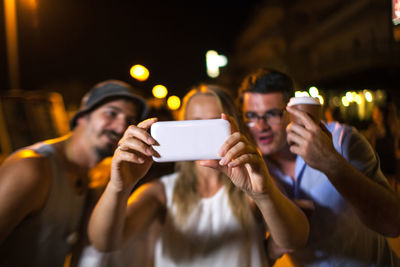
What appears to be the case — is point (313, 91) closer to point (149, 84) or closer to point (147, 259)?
point (147, 259)

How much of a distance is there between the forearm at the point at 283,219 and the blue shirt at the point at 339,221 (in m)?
0.10

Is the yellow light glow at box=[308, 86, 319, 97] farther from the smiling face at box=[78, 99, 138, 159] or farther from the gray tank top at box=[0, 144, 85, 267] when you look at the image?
the gray tank top at box=[0, 144, 85, 267]

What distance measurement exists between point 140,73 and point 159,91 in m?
0.95

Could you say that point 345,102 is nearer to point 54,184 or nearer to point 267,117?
point 267,117

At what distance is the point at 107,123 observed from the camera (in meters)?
1.68

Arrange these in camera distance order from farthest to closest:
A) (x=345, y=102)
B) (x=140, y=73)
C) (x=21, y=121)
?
1. (x=21, y=121)
2. (x=140, y=73)
3. (x=345, y=102)

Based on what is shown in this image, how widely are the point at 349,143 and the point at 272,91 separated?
0.42 metres

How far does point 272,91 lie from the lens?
112cm

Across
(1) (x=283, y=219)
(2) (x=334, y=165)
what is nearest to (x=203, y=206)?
(1) (x=283, y=219)

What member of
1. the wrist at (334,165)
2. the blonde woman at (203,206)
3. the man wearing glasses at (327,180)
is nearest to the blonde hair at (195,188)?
the blonde woman at (203,206)

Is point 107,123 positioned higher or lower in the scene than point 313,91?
lower

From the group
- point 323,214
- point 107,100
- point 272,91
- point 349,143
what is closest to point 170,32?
point 107,100

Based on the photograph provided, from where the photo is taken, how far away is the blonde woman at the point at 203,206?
0.92 metres

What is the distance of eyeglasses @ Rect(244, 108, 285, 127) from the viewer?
105cm
